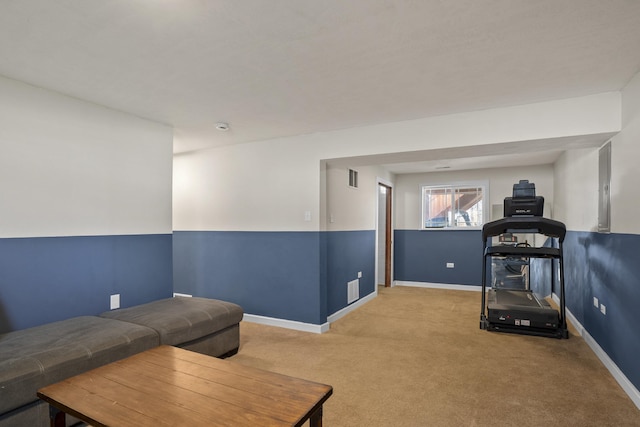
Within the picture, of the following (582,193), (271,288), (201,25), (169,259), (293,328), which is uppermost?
(201,25)

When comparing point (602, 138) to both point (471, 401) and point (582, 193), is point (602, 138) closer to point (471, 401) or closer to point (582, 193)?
point (582, 193)

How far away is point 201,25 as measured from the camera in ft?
6.23

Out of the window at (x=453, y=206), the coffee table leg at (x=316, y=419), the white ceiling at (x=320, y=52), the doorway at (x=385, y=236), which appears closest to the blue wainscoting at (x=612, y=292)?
the white ceiling at (x=320, y=52)

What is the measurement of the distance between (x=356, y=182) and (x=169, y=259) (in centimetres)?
292

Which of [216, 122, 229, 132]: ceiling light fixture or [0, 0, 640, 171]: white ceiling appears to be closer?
[0, 0, 640, 171]: white ceiling

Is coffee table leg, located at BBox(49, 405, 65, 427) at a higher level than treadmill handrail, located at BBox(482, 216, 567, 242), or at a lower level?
lower

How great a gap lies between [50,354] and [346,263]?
11.8 ft

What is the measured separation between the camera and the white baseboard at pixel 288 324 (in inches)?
163

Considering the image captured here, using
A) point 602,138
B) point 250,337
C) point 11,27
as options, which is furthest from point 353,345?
point 11,27

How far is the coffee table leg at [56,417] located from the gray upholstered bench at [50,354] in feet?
0.97

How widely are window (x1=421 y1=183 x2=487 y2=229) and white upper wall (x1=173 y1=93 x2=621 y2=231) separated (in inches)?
138

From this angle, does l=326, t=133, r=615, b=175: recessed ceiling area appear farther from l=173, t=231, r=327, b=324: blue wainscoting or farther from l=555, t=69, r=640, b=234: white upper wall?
l=173, t=231, r=327, b=324: blue wainscoting

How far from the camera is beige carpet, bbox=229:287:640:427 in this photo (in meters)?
2.32

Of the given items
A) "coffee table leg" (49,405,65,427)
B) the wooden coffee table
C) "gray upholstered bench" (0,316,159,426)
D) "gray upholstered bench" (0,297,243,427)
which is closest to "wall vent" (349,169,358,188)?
"gray upholstered bench" (0,297,243,427)
